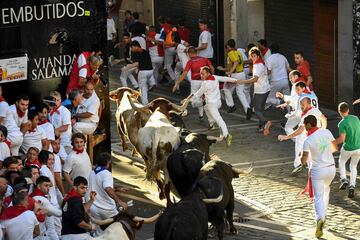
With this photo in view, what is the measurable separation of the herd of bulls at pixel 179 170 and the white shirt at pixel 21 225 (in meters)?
1.63

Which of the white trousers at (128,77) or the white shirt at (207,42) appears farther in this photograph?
the white shirt at (207,42)

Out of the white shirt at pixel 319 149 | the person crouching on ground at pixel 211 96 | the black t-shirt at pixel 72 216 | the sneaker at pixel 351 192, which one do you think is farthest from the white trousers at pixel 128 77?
the black t-shirt at pixel 72 216

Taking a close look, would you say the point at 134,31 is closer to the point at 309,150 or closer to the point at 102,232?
the point at 309,150

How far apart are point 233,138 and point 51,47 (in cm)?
649

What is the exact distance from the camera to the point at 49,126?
1820 centimetres

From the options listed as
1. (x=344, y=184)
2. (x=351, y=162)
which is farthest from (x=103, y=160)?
(x=344, y=184)

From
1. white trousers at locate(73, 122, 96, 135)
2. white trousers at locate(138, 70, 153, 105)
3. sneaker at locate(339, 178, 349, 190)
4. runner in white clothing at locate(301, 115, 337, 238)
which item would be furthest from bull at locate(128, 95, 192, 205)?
white trousers at locate(138, 70, 153, 105)

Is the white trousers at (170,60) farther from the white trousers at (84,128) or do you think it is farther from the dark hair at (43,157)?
the dark hair at (43,157)

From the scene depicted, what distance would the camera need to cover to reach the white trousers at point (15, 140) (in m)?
17.6

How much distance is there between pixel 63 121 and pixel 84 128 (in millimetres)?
882

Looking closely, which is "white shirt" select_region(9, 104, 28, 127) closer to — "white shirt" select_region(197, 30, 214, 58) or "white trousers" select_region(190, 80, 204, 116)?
"white trousers" select_region(190, 80, 204, 116)

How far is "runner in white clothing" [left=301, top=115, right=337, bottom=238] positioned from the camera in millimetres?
17750

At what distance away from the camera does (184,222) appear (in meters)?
14.9

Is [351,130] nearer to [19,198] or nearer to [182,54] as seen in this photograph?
[19,198]
